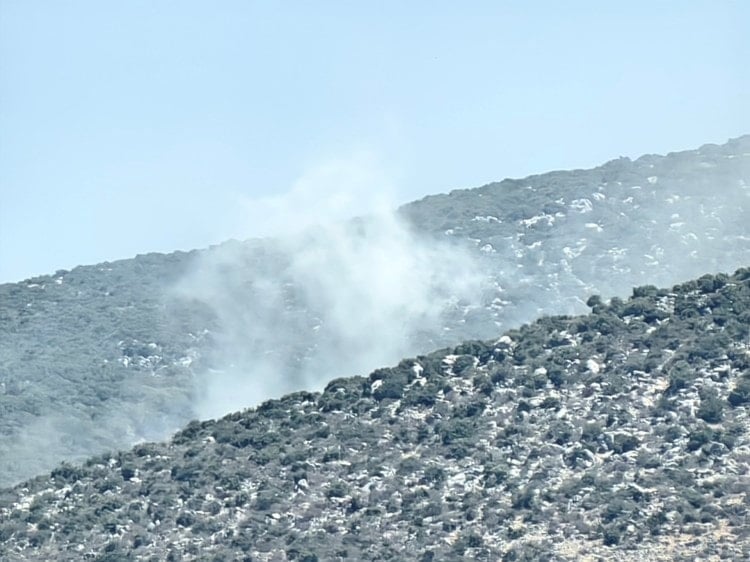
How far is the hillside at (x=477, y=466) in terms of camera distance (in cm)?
5997

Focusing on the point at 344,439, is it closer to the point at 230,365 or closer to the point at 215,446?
the point at 215,446

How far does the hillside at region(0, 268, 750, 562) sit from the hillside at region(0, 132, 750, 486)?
135ft

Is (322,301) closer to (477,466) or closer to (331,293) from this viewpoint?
(331,293)

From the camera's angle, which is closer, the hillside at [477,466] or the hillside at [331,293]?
the hillside at [477,466]

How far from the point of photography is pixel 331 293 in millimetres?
141875

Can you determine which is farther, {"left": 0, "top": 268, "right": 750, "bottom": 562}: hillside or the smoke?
the smoke

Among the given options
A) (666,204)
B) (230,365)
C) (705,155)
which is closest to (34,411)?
(230,365)

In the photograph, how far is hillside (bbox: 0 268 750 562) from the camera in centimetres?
5997

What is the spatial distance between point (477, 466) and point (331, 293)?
76.9 metres

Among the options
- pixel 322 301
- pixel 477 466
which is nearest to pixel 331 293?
pixel 322 301

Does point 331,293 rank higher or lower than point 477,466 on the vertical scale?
higher

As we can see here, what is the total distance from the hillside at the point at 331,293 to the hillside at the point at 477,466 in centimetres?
4102

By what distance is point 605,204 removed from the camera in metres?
144

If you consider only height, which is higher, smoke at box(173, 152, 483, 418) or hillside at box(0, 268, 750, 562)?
smoke at box(173, 152, 483, 418)
